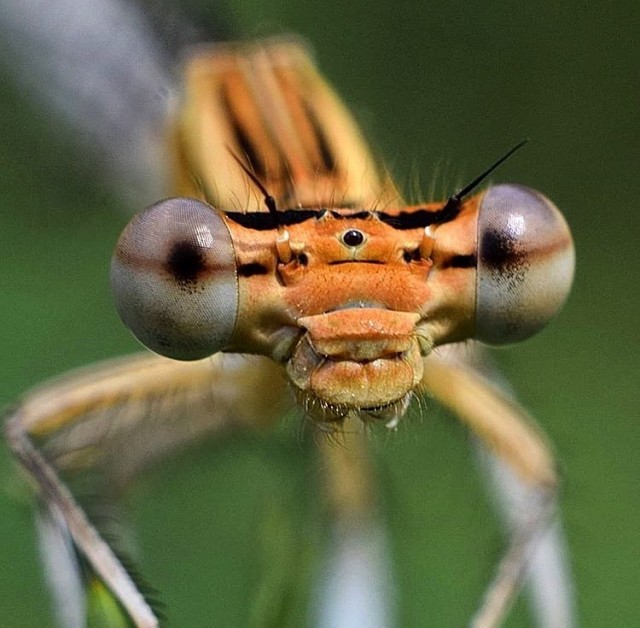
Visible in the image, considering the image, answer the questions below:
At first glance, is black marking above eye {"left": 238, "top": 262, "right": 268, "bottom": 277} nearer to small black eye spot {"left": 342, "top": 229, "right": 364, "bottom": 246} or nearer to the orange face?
the orange face

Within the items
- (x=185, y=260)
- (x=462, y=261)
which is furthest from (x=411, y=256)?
(x=185, y=260)

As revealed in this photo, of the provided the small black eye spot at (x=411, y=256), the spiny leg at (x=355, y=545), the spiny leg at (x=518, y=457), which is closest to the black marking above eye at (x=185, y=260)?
the small black eye spot at (x=411, y=256)

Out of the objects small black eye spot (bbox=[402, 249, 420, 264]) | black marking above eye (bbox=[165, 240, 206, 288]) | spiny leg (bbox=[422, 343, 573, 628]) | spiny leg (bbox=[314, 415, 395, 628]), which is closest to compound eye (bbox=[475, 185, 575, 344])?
small black eye spot (bbox=[402, 249, 420, 264])

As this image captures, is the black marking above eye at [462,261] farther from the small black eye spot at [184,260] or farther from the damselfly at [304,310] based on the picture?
the small black eye spot at [184,260]

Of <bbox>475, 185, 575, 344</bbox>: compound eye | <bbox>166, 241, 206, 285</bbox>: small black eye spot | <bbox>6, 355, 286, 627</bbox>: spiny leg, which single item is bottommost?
<bbox>6, 355, 286, 627</bbox>: spiny leg

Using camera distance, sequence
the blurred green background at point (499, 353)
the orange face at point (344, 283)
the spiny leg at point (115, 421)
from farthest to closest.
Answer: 1. the blurred green background at point (499, 353)
2. the spiny leg at point (115, 421)
3. the orange face at point (344, 283)

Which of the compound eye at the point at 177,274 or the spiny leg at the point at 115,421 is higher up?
the compound eye at the point at 177,274

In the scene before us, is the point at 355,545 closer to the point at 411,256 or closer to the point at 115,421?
the point at 115,421
